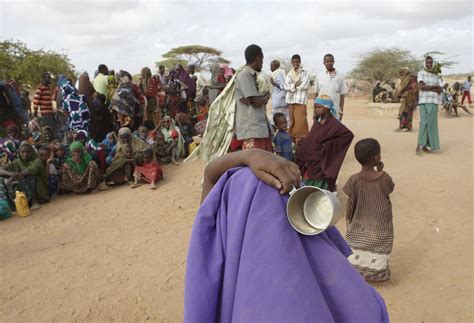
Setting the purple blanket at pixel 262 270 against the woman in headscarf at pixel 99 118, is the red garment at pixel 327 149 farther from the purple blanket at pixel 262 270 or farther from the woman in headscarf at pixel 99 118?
the woman in headscarf at pixel 99 118

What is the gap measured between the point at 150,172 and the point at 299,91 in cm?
287

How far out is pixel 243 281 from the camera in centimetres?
102

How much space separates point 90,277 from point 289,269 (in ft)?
9.95

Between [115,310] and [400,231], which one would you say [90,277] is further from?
[400,231]

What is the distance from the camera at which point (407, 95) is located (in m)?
11.0

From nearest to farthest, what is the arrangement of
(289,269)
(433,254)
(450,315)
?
(289,269), (450,315), (433,254)

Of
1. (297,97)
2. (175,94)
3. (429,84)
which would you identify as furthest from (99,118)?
(429,84)

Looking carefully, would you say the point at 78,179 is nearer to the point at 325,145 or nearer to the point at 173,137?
the point at 173,137

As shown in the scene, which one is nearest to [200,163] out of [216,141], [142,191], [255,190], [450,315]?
[142,191]

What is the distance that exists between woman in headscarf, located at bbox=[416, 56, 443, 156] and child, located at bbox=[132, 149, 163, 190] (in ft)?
16.3

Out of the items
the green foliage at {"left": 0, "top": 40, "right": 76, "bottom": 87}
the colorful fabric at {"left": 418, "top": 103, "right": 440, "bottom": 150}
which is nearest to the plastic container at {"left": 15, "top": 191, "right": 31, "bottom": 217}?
the colorful fabric at {"left": 418, "top": 103, "right": 440, "bottom": 150}

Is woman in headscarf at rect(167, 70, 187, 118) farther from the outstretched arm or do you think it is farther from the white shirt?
the outstretched arm

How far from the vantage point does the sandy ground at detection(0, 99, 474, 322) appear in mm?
3066

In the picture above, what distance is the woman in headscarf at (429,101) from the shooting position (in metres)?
7.30
